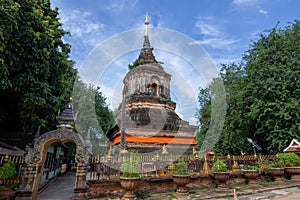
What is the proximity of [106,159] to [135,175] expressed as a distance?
163cm

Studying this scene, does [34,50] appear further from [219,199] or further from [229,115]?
[229,115]

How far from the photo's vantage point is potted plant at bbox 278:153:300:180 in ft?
33.5

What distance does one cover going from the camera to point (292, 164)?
10297 millimetres

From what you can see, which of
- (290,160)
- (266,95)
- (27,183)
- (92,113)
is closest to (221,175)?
(290,160)

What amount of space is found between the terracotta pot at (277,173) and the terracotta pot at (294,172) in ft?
1.98

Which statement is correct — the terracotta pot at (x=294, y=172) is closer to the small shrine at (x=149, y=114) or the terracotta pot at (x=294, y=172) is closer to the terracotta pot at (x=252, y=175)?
the terracotta pot at (x=252, y=175)

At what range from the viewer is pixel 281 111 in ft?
42.7

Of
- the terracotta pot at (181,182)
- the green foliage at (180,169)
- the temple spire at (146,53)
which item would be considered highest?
the temple spire at (146,53)

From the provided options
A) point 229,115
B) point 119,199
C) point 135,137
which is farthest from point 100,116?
point 119,199

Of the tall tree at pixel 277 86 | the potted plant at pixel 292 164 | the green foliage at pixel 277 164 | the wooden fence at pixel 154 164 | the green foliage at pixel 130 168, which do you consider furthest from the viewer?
the tall tree at pixel 277 86

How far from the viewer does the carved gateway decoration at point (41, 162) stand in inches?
242

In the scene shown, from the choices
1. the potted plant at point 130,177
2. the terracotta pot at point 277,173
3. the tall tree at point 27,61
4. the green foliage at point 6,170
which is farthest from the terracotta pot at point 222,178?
the tall tree at point 27,61

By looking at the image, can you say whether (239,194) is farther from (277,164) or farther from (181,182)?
(277,164)

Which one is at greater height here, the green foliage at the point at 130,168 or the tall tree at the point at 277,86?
the tall tree at the point at 277,86
